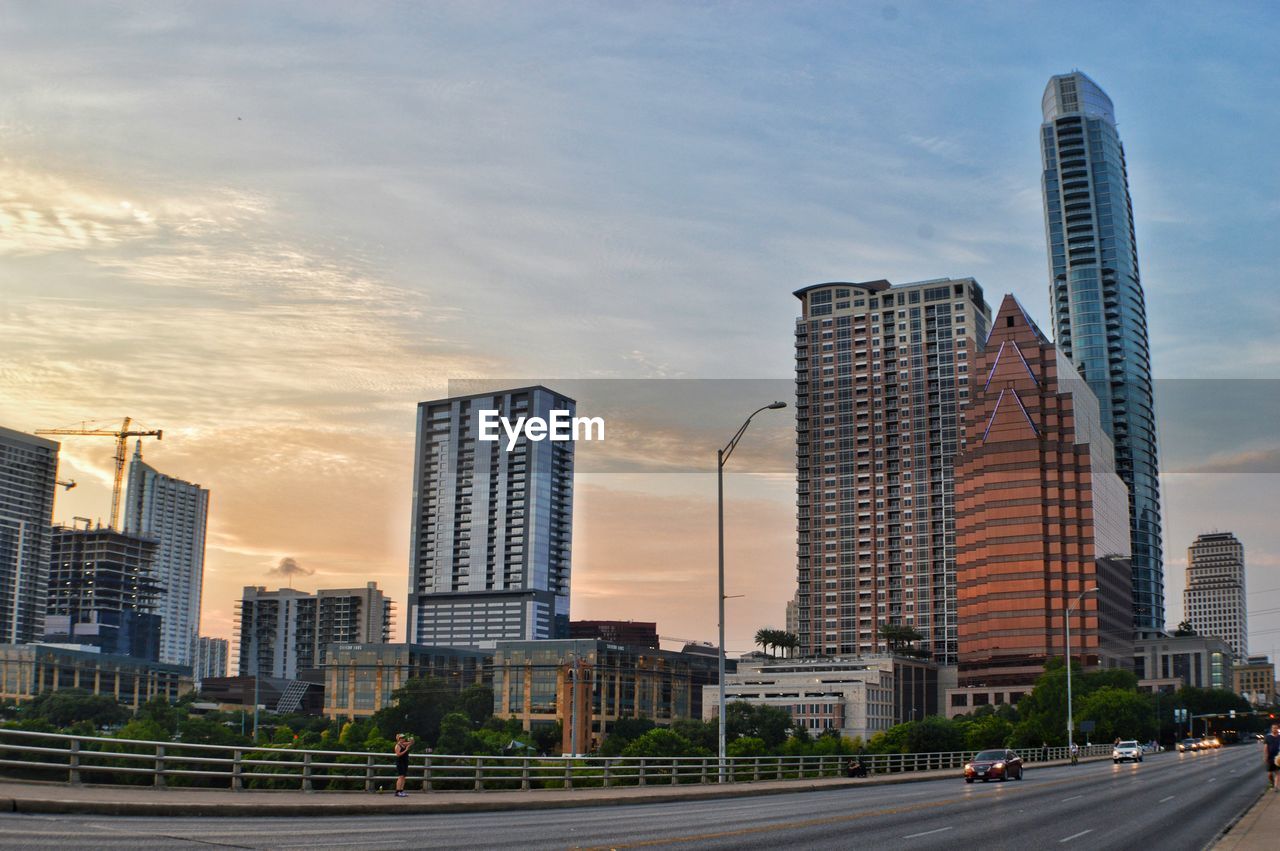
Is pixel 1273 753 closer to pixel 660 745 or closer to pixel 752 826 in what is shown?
pixel 752 826

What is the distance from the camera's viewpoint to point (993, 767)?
60281 millimetres

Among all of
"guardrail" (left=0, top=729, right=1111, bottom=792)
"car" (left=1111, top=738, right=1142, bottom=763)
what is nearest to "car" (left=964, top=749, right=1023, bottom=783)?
"guardrail" (left=0, top=729, right=1111, bottom=792)

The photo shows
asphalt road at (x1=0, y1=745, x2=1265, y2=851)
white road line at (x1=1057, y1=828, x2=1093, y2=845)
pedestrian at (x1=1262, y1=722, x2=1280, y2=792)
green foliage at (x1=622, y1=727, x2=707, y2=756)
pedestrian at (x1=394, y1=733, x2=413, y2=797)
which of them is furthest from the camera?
green foliage at (x1=622, y1=727, x2=707, y2=756)

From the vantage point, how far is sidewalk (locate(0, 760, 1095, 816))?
2227 cm

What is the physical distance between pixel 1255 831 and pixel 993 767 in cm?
3352

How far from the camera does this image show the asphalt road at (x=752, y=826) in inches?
778

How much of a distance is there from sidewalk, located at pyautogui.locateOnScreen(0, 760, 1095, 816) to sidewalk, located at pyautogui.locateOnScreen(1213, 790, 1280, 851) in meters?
16.3

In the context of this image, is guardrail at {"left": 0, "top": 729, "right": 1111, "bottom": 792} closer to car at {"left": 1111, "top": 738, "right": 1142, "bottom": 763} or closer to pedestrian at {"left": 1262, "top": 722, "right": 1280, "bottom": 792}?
pedestrian at {"left": 1262, "top": 722, "right": 1280, "bottom": 792}

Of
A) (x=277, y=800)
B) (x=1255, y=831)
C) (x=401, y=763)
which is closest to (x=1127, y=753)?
(x=1255, y=831)

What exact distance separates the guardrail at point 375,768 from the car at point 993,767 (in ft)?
17.9

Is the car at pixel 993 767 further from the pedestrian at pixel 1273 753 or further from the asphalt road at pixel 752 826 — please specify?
the pedestrian at pixel 1273 753

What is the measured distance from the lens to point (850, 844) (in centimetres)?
2391

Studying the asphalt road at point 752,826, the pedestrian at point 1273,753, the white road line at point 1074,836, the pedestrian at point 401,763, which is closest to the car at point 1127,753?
the asphalt road at point 752,826

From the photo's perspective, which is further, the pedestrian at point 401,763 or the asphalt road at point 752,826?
the pedestrian at point 401,763
